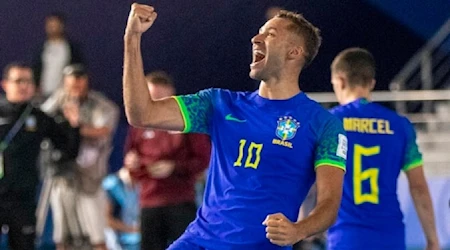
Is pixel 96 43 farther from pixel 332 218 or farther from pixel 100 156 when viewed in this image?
pixel 332 218

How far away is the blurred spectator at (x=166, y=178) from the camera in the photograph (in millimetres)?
8133

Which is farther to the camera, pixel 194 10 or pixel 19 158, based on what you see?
pixel 194 10

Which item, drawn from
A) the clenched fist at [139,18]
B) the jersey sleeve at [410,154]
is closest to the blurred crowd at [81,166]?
the jersey sleeve at [410,154]

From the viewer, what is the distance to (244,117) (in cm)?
464

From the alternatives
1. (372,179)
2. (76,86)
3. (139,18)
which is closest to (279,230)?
(139,18)

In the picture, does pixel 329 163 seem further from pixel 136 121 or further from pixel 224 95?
pixel 136 121

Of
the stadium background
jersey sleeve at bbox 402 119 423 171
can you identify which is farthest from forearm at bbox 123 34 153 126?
the stadium background

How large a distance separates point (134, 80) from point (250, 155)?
617mm

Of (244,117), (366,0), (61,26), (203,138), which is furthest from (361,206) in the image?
(366,0)

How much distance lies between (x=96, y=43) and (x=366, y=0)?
4.86 meters

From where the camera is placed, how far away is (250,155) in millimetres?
4551

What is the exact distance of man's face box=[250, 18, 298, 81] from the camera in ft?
15.1

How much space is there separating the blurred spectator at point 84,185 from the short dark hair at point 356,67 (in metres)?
3.80

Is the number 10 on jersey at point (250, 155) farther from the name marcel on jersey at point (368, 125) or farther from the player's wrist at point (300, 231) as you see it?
the name marcel on jersey at point (368, 125)
